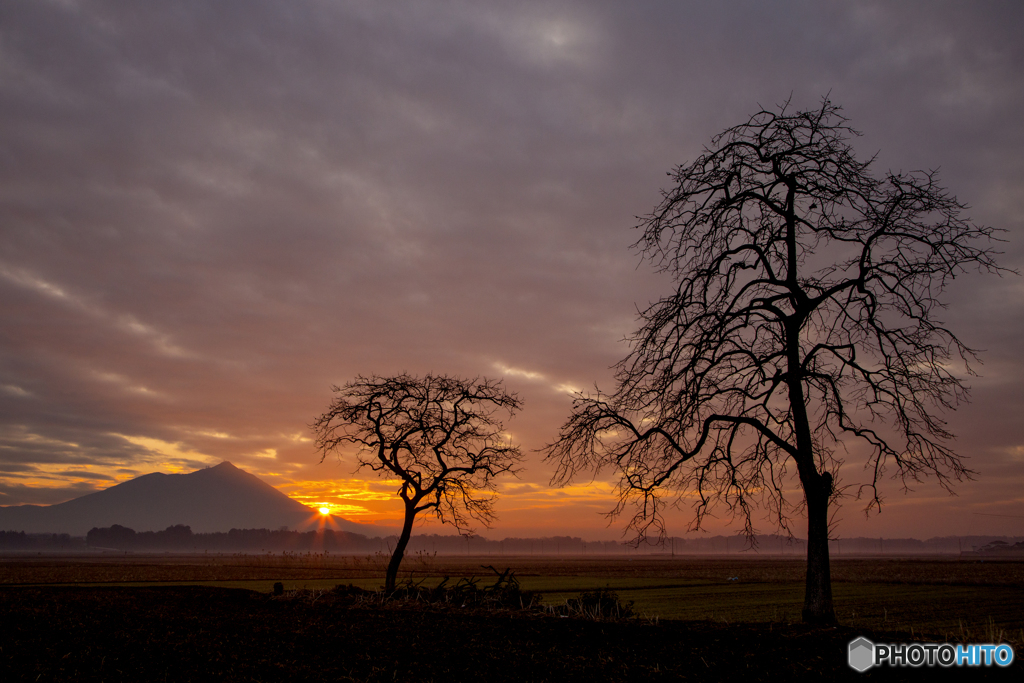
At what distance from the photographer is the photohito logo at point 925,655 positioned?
7270mm

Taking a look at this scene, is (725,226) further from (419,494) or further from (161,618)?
(161,618)

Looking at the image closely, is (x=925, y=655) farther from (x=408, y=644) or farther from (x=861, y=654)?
(x=408, y=644)

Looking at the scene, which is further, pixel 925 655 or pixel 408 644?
pixel 408 644

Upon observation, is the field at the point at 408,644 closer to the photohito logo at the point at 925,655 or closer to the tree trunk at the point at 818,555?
the photohito logo at the point at 925,655

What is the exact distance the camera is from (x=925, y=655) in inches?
303

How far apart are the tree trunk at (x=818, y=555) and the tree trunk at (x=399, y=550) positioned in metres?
13.8

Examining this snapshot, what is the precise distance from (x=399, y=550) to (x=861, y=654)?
16849 millimetres

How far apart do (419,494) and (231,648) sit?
12074 millimetres

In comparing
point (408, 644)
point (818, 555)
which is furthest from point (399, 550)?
point (818, 555)

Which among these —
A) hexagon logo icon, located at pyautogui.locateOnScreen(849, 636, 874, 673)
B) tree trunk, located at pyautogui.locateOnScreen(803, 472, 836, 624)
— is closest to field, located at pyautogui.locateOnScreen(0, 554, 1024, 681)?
hexagon logo icon, located at pyautogui.locateOnScreen(849, 636, 874, 673)

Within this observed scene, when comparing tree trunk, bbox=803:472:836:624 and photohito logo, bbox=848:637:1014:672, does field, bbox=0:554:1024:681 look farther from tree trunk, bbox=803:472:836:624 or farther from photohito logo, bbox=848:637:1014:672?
tree trunk, bbox=803:472:836:624

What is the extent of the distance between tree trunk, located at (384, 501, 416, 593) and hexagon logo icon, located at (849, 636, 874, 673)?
623 inches

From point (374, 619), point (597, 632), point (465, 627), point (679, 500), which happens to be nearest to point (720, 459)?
point (679, 500)

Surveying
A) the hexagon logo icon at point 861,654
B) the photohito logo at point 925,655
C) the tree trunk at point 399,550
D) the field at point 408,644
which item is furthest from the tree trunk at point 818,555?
the tree trunk at point 399,550
